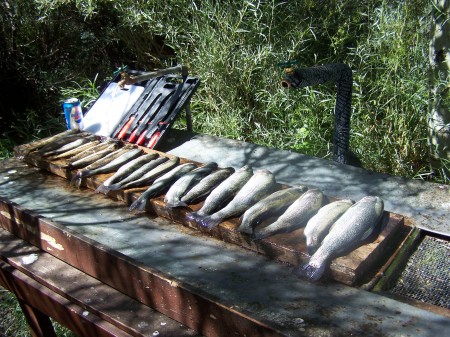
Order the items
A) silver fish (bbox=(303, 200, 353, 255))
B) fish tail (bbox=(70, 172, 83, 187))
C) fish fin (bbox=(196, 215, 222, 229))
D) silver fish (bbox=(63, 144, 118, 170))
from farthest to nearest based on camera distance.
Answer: silver fish (bbox=(63, 144, 118, 170))
fish tail (bbox=(70, 172, 83, 187))
fish fin (bbox=(196, 215, 222, 229))
silver fish (bbox=(303, 200, 353, 255))

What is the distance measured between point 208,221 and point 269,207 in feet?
0.95

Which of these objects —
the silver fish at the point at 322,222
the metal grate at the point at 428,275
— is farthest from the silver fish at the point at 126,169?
the metal grate at the point at 428,275

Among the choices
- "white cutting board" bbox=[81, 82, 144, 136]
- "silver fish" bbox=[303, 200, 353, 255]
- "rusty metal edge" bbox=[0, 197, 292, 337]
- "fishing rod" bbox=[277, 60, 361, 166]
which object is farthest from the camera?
"white cutting board" bbox=[81, 82, 144, 136]

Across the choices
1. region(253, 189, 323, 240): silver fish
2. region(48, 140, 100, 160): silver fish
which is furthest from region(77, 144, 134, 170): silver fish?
region(253, 189, 323, 240): silver fish

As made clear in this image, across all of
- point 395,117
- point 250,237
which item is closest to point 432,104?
point 395,117

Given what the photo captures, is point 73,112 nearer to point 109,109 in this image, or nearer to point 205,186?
point 109,109

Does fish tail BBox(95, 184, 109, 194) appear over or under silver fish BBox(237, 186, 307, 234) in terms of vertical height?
over

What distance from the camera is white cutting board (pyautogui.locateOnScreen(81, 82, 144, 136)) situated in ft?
11.8

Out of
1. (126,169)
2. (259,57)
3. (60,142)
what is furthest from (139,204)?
(259,57)

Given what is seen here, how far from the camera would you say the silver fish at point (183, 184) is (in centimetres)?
236

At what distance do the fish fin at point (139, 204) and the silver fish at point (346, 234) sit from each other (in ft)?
3.07

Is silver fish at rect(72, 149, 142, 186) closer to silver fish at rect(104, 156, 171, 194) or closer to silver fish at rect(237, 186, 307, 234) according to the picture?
silver fish at rect(104, 156, 171, 194)

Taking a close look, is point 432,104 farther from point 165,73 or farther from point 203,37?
point 203,37

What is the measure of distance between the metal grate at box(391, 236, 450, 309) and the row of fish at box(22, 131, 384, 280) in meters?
0.22
